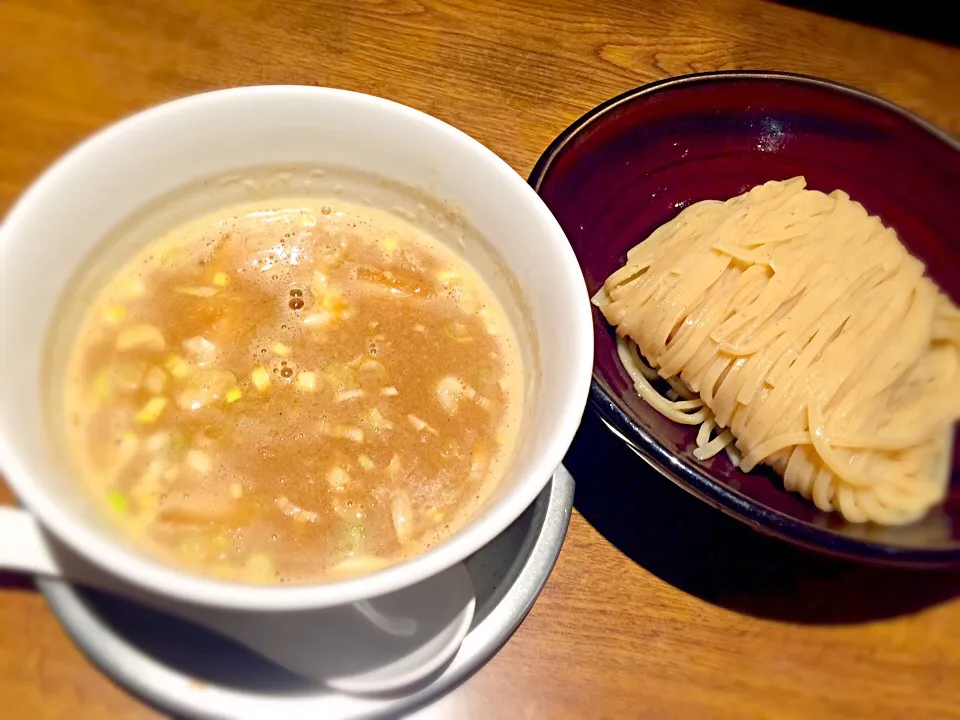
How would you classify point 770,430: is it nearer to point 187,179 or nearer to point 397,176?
point 397,176

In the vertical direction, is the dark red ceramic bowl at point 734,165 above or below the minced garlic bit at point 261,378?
above

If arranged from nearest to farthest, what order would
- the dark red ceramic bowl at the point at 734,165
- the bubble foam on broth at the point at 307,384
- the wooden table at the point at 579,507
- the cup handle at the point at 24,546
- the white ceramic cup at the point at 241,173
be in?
the white ceramic cup at the point at 241,173 → the cup handle at the point at 24,546 → the bubble foam on broth at the point at 307,384 → the wooden table at the point at 579,507 → the dark red ceramic bowl at the point at 734,165

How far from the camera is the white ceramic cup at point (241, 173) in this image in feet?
2.21

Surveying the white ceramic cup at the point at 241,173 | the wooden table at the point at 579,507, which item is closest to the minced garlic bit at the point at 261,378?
the white ceramic cup at the point at 241,173

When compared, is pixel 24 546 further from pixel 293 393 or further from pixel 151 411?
pixel 293 393

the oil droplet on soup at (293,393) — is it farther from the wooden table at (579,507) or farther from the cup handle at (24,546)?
the wooden table at (579,507)

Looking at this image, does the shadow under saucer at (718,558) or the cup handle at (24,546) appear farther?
the shadow under saucer at (718,558)

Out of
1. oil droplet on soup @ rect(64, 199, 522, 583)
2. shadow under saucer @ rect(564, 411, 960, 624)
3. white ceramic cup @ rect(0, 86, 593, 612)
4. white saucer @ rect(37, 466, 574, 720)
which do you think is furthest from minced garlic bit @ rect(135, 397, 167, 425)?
shadow under saucer @ rect(564, 411, 960, 624)

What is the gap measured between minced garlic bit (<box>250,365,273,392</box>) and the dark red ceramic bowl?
0.53 m

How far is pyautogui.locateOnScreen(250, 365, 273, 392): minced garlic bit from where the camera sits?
98 centimetres

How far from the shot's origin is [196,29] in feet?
5.12

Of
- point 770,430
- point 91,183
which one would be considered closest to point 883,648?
point 770,430

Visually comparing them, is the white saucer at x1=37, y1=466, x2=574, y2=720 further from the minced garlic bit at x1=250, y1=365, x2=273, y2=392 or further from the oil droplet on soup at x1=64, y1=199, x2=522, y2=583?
the minced garlic bit at x1=250, y1=365, x2=273, y2=392

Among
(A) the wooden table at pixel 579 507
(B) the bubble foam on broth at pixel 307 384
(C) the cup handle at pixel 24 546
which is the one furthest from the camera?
(A) the wooden table at pixel 579 507
